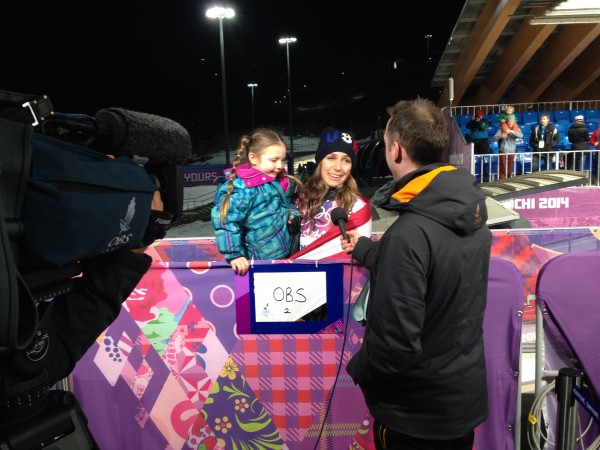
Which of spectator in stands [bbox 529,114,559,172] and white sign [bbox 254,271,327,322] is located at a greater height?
spectator in stands [bbox 529,114,559,172]

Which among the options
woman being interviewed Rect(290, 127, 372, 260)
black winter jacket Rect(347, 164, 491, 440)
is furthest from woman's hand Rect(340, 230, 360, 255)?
black winter jacket Rect(347, 164, 491, 440)

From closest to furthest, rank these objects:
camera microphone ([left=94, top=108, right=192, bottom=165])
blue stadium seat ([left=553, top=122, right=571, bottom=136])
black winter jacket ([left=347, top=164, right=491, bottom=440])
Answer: camera microphone ([left=94, top=108, right=192, bottom=165]) → black winter jacket ([left=347, top=164, right=491, bottom=440]) → blue stadium seat ([left=553, top=122, right=571, bottom=136])

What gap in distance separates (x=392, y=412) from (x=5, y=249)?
1.52m

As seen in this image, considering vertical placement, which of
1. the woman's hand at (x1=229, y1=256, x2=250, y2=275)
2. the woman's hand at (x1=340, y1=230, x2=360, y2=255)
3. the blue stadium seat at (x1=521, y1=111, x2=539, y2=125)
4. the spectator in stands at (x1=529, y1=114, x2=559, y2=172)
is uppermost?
the blue stadium seat at (x1=521, y1=111, x2=539, y2=125)

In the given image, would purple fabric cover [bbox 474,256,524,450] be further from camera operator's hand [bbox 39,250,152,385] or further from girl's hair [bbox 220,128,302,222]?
camera operator's hand [bbox 39,250,152,385]

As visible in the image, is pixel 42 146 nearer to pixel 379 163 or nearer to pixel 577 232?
pixel 577 232

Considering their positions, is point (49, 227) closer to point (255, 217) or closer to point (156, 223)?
point (156, 223)

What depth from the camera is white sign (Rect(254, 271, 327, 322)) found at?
2764mm

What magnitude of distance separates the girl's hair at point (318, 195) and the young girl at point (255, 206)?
0.09 metres

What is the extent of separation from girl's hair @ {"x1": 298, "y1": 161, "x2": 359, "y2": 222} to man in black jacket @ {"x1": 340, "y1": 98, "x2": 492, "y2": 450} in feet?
3.73

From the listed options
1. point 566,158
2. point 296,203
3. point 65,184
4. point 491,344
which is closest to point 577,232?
point 491,344

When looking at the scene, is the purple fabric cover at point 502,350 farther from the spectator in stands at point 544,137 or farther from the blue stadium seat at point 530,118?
the blue stadium seat at point 530,118

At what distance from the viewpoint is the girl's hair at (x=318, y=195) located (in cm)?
315

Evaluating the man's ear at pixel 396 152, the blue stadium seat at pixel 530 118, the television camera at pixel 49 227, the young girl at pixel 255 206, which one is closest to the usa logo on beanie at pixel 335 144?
the young girl at pixel 255 206
